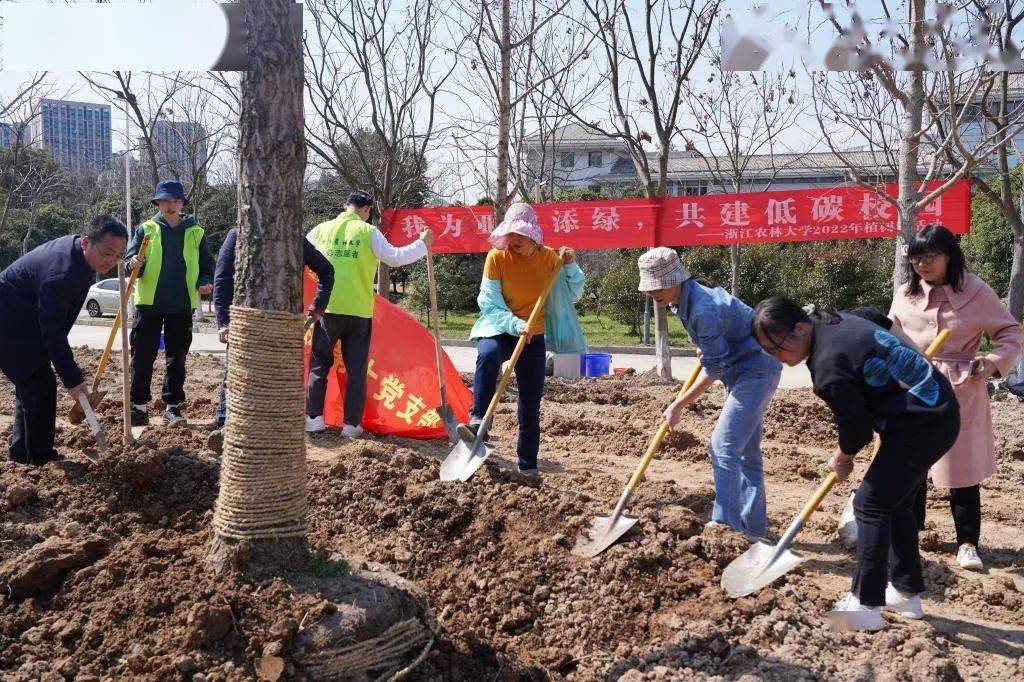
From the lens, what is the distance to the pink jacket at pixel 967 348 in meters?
4.04

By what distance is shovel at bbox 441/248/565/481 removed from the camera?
4.48 metres

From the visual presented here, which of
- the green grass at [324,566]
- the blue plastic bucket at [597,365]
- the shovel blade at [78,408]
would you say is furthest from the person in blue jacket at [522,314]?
the blue plastic bucket at [597,365]

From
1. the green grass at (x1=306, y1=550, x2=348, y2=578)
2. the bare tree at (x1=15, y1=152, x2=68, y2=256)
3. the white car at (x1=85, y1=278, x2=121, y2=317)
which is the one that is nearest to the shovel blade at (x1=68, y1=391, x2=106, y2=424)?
→ the green grass at (x1=306, y1=550, x2=348, y2=578)

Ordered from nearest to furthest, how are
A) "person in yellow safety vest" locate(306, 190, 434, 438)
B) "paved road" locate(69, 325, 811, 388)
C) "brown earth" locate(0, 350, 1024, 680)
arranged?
"brown earth" locate(0, 350, 1024, 680) < "person in yellow safety vest" locate(306, 190, 434, 438) < "paved road" locate(69, 325, 811, 388)

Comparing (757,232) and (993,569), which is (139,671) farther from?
(757,232)

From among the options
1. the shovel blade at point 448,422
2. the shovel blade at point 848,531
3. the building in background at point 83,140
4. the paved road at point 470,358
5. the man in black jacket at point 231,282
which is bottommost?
the shovel blade at point 848,531

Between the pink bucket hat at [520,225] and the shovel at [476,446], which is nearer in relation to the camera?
the shovel at [476,446]

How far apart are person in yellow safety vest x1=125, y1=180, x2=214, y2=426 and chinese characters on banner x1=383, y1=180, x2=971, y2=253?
5.89 meters

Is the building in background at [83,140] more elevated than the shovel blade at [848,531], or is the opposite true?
the building in background at [83,140]

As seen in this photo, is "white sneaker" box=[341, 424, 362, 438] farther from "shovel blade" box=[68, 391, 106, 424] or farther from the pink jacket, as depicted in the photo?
the pink jacket

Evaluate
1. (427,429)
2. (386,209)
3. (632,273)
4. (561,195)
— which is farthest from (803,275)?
(427,429)

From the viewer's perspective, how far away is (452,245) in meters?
12.5

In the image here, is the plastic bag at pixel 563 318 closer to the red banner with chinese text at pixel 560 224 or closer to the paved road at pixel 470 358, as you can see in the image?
the red banner with chinese text at pixel 560 224

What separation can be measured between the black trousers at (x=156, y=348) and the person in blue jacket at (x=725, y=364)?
11.6 feet
